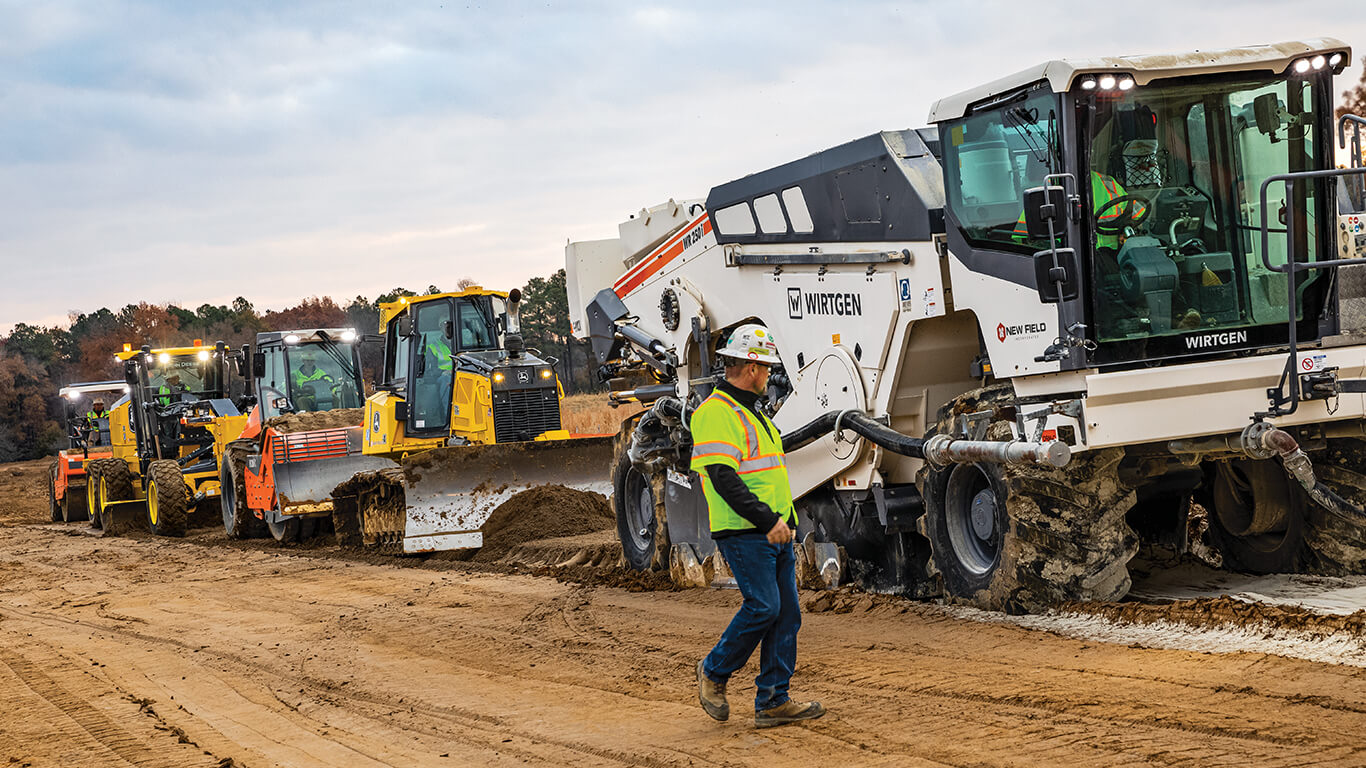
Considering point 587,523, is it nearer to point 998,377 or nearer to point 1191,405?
point 998,377

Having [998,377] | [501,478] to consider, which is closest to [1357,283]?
[998,377]

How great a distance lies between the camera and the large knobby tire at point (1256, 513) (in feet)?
28.0

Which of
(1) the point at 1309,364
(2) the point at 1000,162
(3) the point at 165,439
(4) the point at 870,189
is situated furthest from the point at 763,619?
(3) the point at 165,439

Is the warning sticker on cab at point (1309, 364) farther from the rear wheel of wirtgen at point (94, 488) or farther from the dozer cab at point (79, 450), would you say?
the dozer cab at point (79, 450)

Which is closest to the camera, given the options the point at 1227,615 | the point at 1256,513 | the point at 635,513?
the point at 1227,615

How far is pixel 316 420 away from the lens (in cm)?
1773

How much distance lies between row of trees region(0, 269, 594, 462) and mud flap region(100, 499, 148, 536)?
89.7 ft

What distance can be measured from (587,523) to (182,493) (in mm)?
8121

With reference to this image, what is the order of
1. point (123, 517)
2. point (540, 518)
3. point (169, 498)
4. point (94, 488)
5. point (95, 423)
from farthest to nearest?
point (95, 423) → point (94, 488) → point (123, 517) → point (169, 498) → point (540, 518)

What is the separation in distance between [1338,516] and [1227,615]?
1517mm

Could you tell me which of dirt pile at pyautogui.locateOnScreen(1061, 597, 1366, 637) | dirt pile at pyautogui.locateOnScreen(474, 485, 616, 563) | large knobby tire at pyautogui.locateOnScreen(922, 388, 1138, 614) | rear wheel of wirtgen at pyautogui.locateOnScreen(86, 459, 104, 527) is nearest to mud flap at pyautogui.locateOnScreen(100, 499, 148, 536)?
rear wheel of wirtgen at pyautogui.locateOnScreen(86, 459, 104, 527)

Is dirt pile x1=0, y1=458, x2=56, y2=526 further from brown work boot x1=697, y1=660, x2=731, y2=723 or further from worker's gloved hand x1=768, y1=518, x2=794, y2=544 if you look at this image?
worker's gloved hand x1=768, y1=518, x2=794, y2=544

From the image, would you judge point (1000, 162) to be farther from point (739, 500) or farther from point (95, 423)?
point (95, 423)

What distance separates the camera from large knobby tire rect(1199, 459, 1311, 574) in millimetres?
8539
